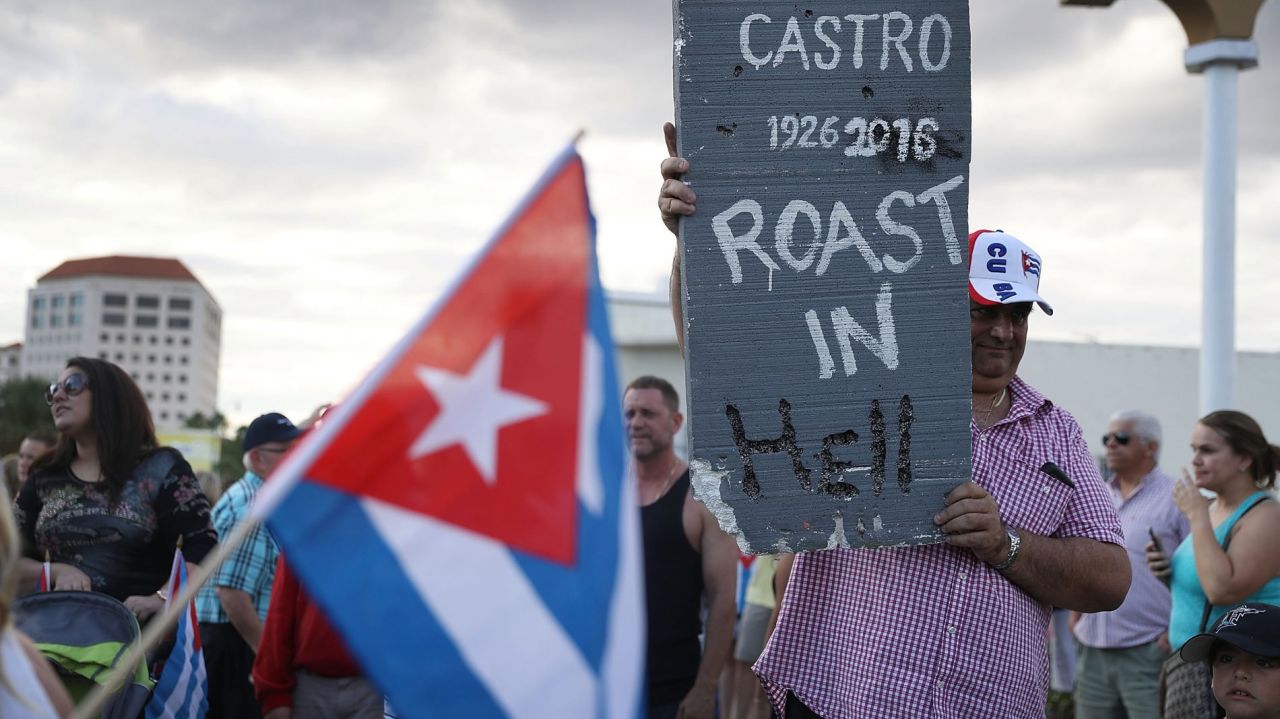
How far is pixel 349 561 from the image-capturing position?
6.01 ft

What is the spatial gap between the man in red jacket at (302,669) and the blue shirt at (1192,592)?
345cm

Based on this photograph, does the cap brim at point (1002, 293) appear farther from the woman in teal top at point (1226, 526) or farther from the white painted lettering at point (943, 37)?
the woman in teal top at point (1226, 526)

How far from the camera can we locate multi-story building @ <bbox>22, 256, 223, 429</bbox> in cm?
18700

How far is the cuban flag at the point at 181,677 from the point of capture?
13.5 ft

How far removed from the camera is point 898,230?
2684 millimetres

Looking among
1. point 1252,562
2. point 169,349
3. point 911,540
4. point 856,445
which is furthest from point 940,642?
point 169,349

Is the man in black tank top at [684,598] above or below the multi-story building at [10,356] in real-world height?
above

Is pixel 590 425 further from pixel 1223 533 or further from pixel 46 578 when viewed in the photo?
pixel 1223 533

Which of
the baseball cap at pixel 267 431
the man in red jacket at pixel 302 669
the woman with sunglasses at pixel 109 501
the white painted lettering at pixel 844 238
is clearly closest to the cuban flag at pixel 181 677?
the man in red jacket at pixel 302 669

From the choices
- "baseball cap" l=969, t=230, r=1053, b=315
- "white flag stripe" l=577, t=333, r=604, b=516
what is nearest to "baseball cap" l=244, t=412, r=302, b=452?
"baseball cap" l=969, t=230, r=1053, b=315

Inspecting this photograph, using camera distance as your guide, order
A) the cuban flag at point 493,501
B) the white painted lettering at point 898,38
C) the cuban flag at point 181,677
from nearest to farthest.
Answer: the cuban flag at point 493,501
the white painted lettering at point 898,38
the cuban flag at point 181,677

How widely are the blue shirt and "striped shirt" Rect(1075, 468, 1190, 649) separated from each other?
0.83 meters

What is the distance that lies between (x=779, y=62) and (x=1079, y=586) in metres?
1.42

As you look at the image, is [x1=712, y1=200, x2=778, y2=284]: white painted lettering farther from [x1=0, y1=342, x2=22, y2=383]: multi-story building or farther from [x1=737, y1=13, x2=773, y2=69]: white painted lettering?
[x1=0, y1=342, x2=22, y2=383]: multi-story building
